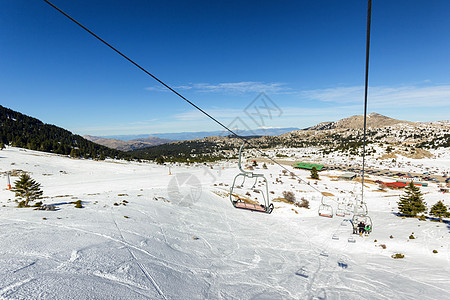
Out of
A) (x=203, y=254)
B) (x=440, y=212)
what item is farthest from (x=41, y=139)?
(x=440, y=212)

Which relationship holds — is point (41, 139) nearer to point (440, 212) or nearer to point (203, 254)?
point (203, 254)

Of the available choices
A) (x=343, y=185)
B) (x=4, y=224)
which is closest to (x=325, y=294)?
(x=4, y=224)

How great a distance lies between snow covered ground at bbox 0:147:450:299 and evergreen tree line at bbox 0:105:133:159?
66.6m

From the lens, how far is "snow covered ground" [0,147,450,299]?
9.00m

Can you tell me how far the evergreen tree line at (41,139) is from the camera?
8118cm

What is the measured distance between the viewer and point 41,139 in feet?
315

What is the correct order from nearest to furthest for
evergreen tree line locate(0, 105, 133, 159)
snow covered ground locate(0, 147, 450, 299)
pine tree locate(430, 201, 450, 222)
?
1. snow covered ground locate(0, 147, 450, 299)
2. pine tree locate(430, 201, 450, 222)
3. evergreen tree line locate(0, 105, 133, 159)

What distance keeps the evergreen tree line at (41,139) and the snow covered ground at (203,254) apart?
219ft

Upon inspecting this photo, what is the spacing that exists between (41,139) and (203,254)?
386ft

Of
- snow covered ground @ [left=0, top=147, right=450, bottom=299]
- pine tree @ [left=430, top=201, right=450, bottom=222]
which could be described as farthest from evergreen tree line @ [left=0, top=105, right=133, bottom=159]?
pine tree @ [left=430, top=201, right=450, bottom=222]

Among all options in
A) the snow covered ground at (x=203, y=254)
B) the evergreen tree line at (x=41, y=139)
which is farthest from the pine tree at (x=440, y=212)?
the evergreen tree line at (x=41, y=139)

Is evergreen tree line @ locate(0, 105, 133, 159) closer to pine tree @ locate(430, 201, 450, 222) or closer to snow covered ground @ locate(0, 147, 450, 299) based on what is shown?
snow covered ground @ locate(0, 147, 450, 299)

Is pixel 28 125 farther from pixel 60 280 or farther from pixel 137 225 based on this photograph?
pixel 60 280

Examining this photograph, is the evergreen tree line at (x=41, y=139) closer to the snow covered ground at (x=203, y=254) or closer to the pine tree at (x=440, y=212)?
the snow covered ground at (x=203, y=254)
